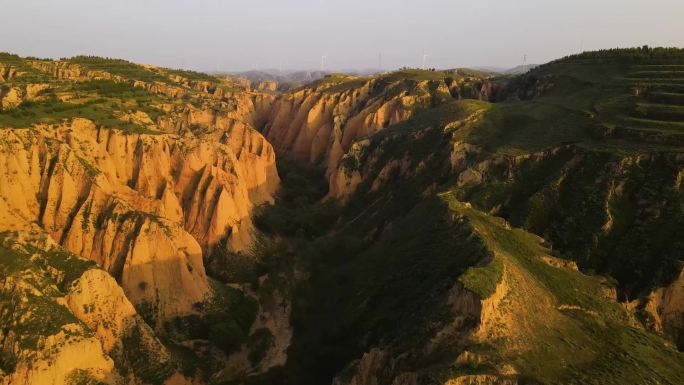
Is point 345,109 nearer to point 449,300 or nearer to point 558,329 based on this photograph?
point 449,300

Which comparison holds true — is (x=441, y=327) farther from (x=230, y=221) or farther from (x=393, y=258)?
(x=230, y=221)

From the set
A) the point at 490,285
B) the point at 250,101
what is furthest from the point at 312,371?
the point at 250,101

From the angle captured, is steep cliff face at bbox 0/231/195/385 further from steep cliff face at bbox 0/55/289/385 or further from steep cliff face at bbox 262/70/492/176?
steep cliff face at bbox 262/70/492/176

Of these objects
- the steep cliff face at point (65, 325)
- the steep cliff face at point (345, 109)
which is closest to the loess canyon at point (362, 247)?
the steep cliff face at point (65, 325)

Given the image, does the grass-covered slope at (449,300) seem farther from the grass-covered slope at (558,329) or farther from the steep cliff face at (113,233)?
the steep cliff face at (113,233)

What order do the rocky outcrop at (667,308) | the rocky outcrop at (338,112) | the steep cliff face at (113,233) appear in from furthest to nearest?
1. the rocky outcrop at (338,112)
2. the rocky outcrop at (667,308)
3. the steep cliff face at (113,233)

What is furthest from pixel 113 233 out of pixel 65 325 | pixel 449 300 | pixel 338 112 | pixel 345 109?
pixel 345 109

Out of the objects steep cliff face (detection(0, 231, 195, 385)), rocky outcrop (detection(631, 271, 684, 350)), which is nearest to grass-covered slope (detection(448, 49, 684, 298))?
rocky outcrop (detection(631, 271, 684, 350))
